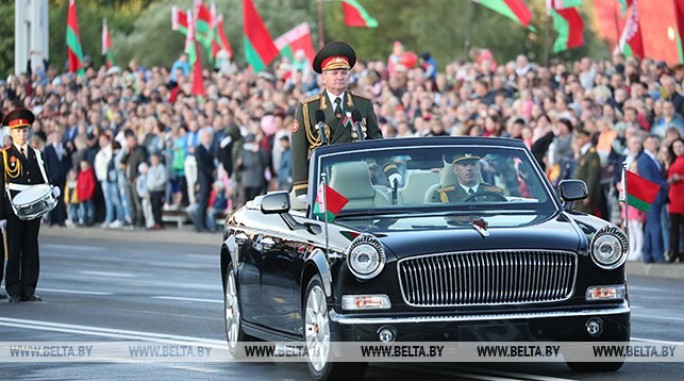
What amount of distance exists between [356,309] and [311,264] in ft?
2.36

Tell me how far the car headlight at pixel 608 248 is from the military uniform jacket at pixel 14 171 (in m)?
9.93

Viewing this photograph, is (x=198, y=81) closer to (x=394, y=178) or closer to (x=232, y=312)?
(x=232, y=312)

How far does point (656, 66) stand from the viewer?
94.8 ft

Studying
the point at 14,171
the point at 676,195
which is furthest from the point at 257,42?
the point at 14,171

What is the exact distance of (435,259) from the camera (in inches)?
463

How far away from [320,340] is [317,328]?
0.11 meters

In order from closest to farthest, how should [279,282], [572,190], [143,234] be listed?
[279,282]
[572,190]
[143,234]

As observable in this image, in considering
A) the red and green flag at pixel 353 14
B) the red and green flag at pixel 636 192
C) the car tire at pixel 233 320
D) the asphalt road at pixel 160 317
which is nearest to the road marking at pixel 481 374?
the asphalt road at pixel 160 317

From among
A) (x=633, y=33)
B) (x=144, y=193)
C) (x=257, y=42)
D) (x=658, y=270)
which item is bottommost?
(x=144, y=193)

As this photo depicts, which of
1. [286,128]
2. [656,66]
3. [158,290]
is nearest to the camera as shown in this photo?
[158,290]

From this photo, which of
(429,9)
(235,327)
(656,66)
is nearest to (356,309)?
(235,327)

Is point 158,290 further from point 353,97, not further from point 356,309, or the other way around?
point 356,309

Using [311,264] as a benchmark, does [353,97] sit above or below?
above

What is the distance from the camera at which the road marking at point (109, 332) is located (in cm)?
1538
